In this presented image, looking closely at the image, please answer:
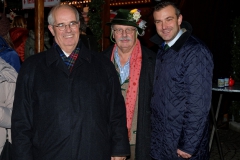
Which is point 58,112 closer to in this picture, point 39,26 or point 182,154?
point 182,154

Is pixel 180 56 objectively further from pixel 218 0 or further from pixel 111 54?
pixel 218 0

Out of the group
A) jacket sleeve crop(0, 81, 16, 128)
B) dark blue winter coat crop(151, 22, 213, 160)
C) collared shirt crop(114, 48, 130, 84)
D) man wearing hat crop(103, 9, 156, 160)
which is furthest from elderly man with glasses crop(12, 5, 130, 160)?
collared shirt crop(114, 48, 130, 84)

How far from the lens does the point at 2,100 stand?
8.98ft

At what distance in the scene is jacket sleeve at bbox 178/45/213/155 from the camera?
2.80 meters

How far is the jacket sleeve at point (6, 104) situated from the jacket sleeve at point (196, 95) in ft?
4.79

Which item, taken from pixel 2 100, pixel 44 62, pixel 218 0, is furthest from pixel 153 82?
pixel 218 0

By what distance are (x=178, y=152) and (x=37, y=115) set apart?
1257mm

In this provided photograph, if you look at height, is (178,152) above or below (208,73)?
below

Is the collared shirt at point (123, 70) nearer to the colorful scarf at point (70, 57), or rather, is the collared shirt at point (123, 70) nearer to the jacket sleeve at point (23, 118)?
the colorful scarf at point (70, 57)

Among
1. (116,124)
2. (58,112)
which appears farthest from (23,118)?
(116,124)

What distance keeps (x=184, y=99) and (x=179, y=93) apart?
67 mm

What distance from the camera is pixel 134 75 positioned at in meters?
3.45

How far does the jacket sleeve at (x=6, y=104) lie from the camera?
263 centimetres

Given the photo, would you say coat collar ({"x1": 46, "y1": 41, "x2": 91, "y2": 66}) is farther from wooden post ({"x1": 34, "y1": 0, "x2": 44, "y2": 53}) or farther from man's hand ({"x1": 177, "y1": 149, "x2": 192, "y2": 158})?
wooden post ({"x1": 34, "y1": 0, "x2": 44, "y2": 53})
